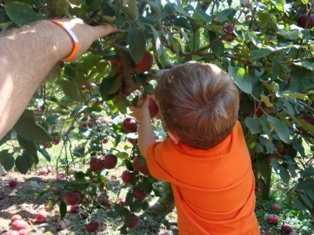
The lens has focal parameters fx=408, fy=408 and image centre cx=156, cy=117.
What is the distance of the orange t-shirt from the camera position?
1272mm

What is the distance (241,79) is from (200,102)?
0.13 m

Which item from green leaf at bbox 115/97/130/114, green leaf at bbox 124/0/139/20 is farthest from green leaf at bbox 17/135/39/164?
green leaf at bbox 124/0/139/20

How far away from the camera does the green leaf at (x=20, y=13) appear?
100cm

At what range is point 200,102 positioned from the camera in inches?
43.5

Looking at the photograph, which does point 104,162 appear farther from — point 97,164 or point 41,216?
point 41,216

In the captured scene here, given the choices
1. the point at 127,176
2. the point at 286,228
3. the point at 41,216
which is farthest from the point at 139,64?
the point at 286,228

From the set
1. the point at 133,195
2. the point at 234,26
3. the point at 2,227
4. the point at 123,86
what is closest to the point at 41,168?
the point at 2,227

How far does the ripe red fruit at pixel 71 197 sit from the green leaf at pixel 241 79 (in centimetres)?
106

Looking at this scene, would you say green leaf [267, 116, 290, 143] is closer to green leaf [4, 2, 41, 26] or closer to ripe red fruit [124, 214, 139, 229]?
green leaf [4, 2, 41, 26]

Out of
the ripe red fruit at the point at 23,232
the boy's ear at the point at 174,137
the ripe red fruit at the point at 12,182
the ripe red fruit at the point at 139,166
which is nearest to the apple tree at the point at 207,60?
the ripe red fruit at the point at 139,166

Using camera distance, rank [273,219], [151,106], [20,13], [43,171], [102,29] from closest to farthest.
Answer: [20,13]
[102,29]
[151,106]
[273,219]
[43,171]

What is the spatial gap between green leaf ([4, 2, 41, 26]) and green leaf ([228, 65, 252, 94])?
0.54 m

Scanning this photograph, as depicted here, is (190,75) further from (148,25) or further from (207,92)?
(148,25)

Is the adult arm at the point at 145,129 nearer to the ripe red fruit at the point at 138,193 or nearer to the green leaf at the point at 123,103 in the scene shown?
the green leaf at the point at 123,103
